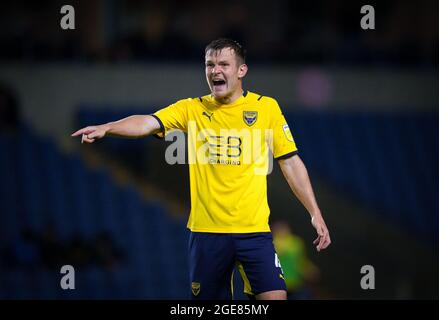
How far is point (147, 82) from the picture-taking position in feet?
49.8

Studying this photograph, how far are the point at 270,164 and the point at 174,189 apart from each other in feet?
28.0

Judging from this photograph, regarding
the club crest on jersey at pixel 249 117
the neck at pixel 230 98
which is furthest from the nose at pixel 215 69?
the club crest on jersey at pixel 249 117

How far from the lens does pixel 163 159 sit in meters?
14.3

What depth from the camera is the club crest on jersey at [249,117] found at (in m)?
5.82

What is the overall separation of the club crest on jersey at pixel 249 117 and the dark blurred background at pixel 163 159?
5694 millimetres

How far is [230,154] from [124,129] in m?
0.69

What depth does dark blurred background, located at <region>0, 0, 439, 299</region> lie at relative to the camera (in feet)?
41.0

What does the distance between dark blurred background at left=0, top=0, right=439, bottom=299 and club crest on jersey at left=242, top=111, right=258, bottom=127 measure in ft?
18.7

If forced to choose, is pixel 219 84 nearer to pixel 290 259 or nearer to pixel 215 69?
pixel 215 69
